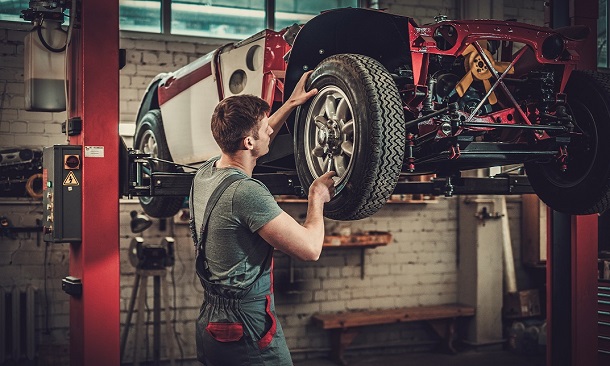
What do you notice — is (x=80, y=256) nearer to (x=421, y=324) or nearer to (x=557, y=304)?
(x=557, y=304)

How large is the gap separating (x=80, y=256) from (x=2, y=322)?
9.10ft

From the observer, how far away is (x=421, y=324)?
7.79 metres

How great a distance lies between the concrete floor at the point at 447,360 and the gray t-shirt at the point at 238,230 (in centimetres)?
480

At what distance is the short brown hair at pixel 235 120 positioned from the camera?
2490 mm

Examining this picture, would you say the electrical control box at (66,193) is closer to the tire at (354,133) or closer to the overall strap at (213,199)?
the tire at (354,133)

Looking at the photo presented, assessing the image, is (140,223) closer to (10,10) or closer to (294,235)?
(10,10)

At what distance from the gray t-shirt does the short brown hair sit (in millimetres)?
100

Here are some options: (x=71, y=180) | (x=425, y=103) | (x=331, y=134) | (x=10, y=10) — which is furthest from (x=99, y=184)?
(x=10, y=10)

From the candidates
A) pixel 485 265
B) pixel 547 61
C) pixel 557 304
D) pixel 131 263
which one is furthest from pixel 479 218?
pixel 547 61

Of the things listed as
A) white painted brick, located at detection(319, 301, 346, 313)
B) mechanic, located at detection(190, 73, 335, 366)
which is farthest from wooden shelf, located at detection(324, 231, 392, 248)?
→ mechanic, located at detection(190, 73, 335, 366)

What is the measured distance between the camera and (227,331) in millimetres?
2416

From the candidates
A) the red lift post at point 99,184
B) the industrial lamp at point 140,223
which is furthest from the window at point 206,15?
the red lift post at point 99,184

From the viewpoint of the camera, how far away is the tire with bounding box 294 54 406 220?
9.36 feet

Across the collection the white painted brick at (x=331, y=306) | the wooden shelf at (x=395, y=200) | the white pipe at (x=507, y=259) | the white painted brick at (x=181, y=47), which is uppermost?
the white painted brick at (x=181, y=47)
